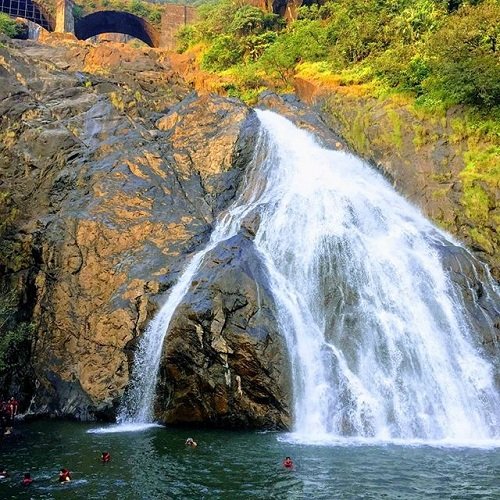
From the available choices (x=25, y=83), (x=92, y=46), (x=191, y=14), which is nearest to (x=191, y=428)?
(x=25, y=83)

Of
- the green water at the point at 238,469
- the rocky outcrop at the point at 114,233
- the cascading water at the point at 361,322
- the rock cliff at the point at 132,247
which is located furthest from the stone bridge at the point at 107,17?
the green water at the point at 238,469

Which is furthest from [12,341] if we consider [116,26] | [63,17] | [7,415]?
[116,26]

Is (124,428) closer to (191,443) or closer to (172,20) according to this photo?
(191,443)

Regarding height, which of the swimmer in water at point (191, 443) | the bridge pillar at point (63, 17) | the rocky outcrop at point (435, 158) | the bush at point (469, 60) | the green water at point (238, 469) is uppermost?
the bridge pillar at point (63, 17)

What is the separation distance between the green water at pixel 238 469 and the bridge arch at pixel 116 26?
1671 inches

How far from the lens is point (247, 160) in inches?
1024

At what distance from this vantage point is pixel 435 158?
82.6 ft

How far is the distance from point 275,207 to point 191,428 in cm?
947

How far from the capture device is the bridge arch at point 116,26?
1934 inches

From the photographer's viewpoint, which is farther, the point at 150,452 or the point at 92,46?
the point at 92,46

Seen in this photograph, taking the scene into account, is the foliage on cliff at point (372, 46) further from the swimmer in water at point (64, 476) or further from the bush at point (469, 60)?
the swimmer in water at point (64, 476)

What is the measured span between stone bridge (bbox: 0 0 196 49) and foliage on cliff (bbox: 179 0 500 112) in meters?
3.56

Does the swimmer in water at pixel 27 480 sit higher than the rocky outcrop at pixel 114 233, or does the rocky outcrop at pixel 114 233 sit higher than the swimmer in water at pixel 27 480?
the rocky outcrop at pixel 114 233

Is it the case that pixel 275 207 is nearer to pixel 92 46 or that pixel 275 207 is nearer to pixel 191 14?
pixel 92 46
